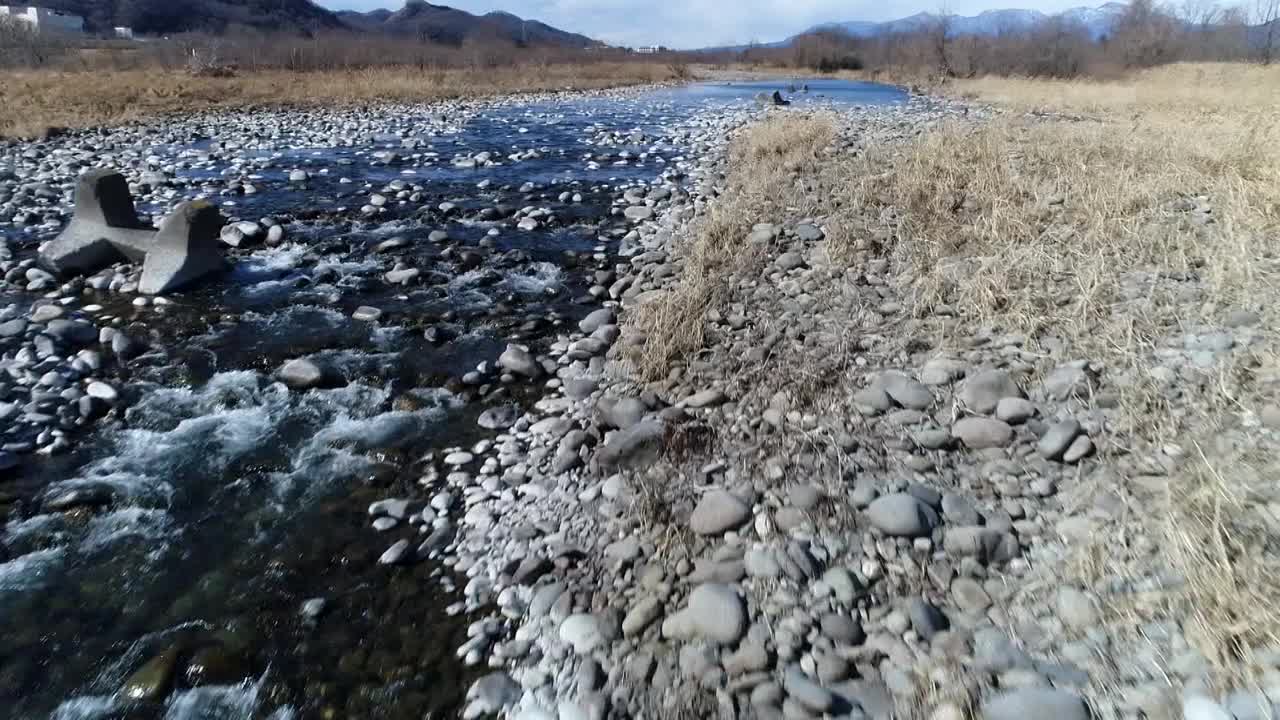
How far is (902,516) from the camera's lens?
3.50 metres

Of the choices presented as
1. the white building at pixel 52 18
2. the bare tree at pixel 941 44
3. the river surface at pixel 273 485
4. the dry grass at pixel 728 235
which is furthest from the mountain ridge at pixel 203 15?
the river surface at pixel 273 485

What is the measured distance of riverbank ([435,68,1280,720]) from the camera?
9.00ft

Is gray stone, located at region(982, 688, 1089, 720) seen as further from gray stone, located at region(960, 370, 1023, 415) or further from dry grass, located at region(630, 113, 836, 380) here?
dry grass, located at region(630, 113, 836, 380)

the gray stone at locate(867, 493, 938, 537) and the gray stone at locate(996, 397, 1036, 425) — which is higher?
the gray stone at locate(996, 397, 1036, 425)

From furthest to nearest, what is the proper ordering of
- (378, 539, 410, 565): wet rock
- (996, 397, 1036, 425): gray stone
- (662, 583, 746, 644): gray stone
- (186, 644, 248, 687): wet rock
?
(996, 397, 1036, 425): gray stone < (378, 539, 410, 565): wet rock < (186, 644, 248, 687): wet rock < (662, 583, 746, 644): gray stone

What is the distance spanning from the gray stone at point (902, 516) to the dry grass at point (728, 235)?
2.32 metres

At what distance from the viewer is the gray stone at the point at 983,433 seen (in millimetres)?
4031

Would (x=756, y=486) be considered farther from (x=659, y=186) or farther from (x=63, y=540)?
(x=659, y=186)

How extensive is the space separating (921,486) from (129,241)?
29.8 ft

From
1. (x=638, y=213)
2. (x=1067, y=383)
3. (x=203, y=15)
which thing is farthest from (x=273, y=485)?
(x=203, y=15)

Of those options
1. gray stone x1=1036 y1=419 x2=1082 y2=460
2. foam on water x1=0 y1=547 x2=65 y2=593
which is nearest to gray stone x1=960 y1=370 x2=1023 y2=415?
gray stone x1=1036 y1=419 x2=1082 y2=460

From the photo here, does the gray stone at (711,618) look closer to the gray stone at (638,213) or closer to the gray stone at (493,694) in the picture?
the gray stone at (493,694)

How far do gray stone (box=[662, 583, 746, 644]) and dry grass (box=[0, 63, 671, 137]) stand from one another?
2105 cm

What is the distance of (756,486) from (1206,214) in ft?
20.4
